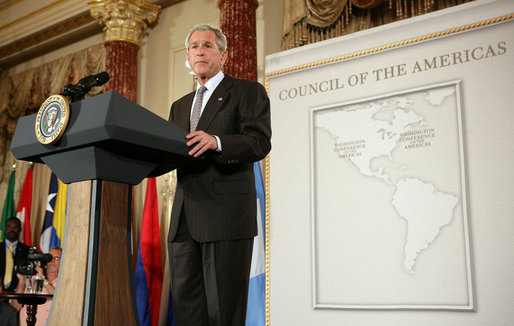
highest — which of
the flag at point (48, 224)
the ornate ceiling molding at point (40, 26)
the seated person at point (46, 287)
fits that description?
the ornate ceiling molding at point (40, 26)

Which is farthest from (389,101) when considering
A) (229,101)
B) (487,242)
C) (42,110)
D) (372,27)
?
(42,110)

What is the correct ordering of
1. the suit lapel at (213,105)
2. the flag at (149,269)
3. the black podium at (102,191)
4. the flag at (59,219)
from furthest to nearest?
the flag at (59,219)
the flag at (149,269)
the suit lapel at (213,105)
the black podium at (102,191)

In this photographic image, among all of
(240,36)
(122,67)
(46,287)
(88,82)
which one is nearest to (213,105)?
(88,82)

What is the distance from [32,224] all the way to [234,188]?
263 inches

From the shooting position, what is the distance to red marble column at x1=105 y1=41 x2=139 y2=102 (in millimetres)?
6430

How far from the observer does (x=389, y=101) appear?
13.7 feet

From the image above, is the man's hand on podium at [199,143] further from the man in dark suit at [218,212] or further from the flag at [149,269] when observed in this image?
the flag at [149,269]

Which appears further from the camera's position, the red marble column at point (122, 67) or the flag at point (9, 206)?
the flag at point (9, 206)

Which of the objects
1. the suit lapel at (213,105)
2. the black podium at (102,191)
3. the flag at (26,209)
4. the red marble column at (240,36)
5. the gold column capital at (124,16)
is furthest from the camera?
the flag at (26,209)

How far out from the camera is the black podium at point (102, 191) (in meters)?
1.52

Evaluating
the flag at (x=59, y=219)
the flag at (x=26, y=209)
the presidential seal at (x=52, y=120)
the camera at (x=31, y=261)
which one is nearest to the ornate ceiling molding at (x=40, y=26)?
the flag at (x=26, y=209)

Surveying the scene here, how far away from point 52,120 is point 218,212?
2.02ft

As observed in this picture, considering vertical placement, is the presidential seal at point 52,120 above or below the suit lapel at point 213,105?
below

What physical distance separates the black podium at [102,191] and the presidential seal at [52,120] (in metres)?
0.02
